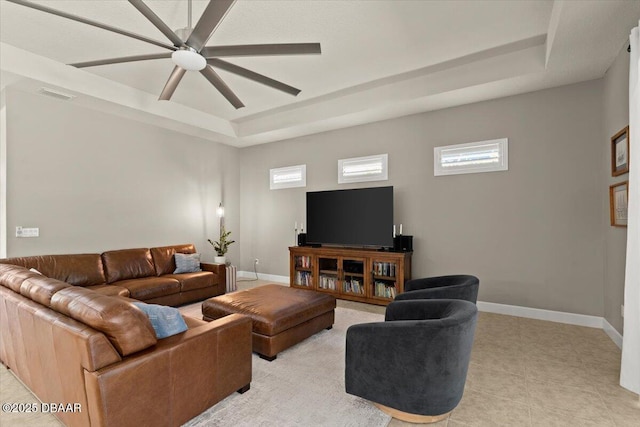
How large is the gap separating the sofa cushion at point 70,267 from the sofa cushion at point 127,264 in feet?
0.31

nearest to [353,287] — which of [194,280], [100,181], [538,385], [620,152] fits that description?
[194,280]

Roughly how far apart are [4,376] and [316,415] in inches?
101

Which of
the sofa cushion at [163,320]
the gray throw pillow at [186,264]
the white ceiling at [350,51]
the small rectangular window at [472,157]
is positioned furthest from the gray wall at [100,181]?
the small rectangular window at [472,157]

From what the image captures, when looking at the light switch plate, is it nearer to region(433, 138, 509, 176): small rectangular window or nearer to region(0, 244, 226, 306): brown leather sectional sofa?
region(0, 244, 226, 306): brown leather sectional sofa

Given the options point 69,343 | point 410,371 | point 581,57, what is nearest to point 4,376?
point 69,343

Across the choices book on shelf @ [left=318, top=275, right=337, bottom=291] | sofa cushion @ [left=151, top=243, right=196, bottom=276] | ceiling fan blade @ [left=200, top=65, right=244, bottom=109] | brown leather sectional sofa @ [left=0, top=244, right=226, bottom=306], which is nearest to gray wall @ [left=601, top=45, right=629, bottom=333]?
book on shelf @ [left=318, top=275, right=337, bottom=291]

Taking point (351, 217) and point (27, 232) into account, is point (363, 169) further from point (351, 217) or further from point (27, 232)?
point (27, 232)

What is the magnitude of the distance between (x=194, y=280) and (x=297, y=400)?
303 cm

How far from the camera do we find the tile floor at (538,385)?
2.08m

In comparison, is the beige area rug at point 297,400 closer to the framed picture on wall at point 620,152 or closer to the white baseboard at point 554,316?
the white baseboard at point 554,316

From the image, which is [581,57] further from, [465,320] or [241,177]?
[241,177]

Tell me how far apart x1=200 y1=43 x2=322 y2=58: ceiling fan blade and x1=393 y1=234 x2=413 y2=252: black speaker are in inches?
122

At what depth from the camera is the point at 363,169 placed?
5.50m

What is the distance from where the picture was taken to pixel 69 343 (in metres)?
1.65
